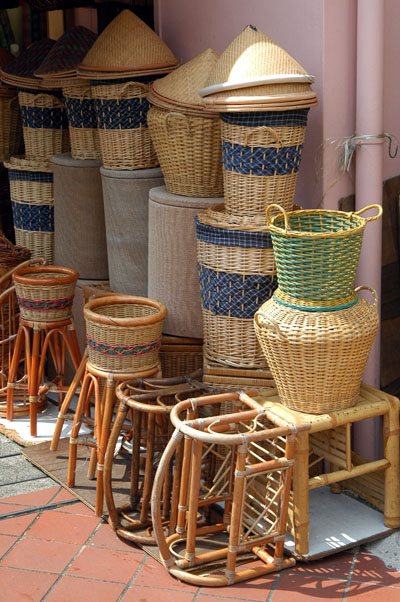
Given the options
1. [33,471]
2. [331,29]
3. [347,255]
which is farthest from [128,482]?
[331,29]

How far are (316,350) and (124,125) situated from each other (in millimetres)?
1849

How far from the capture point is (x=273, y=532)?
3486mm

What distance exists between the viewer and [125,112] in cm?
470

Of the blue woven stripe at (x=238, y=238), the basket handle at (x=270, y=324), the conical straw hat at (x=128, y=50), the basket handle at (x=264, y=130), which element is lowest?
the basket handle at (x=270, y=324)

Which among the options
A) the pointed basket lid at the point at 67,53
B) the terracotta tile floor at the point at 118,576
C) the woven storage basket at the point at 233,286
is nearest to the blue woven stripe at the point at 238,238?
the woven storage basket at the point at 233,286

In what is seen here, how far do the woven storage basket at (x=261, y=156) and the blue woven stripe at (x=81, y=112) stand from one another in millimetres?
1451

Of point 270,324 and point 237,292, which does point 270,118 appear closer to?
point 237,292

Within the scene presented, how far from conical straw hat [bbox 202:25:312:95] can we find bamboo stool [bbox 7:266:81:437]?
1.38 meters

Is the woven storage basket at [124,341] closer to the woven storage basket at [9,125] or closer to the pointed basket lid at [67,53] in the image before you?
the pointed basket lid at [67,53]

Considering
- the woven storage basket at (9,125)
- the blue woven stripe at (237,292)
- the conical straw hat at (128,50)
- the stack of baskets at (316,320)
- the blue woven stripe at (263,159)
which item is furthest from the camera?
the woven storage basket at (9,125)

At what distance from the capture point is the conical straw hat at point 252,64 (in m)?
3.71

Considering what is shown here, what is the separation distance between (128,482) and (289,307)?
1.23 metres

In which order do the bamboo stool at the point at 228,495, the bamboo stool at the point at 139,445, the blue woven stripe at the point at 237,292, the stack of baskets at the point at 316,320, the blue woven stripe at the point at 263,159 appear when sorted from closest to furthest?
1. the bamboo stool at the point at 228,495
2. the stack of baskets at the point at 316,320
3. the bamboo stool at the point at 139,445
4. the blue woven stripe at the point at 263,159
5. the blue woven stripe at the point at 237,292

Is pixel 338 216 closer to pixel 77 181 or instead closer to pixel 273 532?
pixel 273 532
